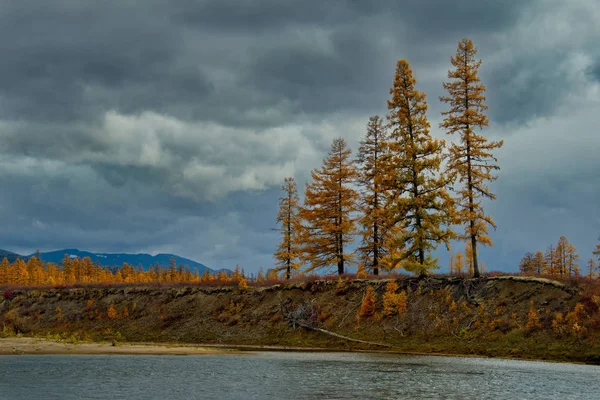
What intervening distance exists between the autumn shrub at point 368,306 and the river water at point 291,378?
39.0 feet

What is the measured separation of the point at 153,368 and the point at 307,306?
23565 millimetres

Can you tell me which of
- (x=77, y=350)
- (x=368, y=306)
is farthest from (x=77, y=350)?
(x=368, y=306)

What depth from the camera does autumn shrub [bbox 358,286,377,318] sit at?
4847cm

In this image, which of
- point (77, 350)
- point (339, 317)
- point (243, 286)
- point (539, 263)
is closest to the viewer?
point (77, 350)

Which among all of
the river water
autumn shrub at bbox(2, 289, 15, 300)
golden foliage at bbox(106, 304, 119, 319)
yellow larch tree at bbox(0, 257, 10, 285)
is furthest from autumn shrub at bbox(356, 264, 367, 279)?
yellow larch tree at bbox(0, 257, 10, 285)

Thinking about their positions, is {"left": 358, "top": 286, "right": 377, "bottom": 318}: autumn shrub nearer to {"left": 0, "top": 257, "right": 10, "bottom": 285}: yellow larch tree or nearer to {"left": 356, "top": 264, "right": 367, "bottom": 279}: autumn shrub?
{"left": 356, "top": 264, "right": 367, "bottom": 279}: autumn shrub

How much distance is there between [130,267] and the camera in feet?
586

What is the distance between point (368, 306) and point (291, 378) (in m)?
23.9

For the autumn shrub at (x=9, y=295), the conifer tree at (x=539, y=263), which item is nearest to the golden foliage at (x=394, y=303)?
the autumn shrub at (x=9, y=295)

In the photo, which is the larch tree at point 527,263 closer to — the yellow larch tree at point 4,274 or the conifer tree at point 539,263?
the conifer tree at point 539,263

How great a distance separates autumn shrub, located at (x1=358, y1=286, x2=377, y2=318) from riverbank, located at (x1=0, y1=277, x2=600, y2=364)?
11 cm

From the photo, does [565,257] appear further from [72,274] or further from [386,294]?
[72,274]

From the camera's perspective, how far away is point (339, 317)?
4966 centimetres

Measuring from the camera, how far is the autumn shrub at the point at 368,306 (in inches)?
1908
